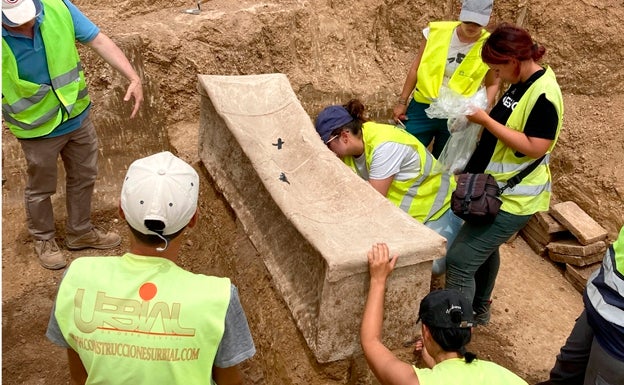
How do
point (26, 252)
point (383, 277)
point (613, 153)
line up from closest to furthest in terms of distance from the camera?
point (383, 277)
point (26, 252)
point (613, 153)

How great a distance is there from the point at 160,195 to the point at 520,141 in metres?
2.06

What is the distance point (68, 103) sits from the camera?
386cm

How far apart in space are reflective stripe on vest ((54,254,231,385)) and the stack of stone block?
4127 mm

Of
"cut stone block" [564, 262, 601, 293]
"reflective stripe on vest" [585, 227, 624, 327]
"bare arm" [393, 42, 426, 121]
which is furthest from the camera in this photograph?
"cut stone block" [564, 262, 601, 293]

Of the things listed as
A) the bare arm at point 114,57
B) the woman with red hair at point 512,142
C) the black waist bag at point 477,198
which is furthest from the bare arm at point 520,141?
the bare arm at point 114,57

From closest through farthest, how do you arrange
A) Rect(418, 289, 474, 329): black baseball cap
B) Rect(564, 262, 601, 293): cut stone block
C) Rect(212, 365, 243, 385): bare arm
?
Rect(212, 365, 243, 385): bare arm
Rect(418, 289, 474, 329): black baseball cap
Rect(564, 262, 601, 293): cut stone block

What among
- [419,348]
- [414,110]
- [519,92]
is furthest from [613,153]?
[419,348]

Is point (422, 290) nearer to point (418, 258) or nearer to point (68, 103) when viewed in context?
point (418, 258)

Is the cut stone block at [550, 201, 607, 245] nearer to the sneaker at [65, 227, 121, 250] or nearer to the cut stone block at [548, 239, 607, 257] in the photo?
the cut stone block at [548, 239, 607, 257]

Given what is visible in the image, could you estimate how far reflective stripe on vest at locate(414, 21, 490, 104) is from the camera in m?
4.46

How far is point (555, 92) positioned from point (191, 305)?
2.25m

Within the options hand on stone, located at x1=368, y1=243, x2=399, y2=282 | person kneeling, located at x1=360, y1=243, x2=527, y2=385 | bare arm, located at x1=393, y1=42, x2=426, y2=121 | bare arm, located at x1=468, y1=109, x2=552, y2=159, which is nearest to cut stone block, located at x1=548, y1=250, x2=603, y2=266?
bare arm, located at x1=393, y1=42, x2=426, y2=121

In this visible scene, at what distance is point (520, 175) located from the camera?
3.53 metres

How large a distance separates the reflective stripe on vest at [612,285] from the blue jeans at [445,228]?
105cm
